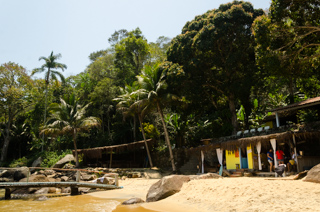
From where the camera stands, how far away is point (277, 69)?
14.5 meters

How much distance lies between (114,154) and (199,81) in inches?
472

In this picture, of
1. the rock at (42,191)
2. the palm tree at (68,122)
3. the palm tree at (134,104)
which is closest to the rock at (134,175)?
the palm tree at (134,104)

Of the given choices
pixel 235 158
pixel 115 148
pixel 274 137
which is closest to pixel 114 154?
pixel 115 148

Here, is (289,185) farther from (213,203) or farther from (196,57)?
(196,57)

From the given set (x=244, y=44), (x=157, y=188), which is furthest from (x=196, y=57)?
(x=157, y=188)

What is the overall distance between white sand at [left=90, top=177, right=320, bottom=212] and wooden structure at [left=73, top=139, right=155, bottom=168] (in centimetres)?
1352

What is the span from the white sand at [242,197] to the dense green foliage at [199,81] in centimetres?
778

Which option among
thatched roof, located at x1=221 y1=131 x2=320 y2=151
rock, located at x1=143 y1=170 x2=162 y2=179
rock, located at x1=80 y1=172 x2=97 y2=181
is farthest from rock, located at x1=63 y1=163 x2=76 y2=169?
thatched roof, located at x1=221 y1=131 x2=320 y2=151

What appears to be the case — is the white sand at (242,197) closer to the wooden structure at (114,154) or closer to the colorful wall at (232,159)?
the colorful wall at (232,159)

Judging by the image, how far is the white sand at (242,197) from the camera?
22.5 feet

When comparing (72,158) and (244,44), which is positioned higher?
(244,44)

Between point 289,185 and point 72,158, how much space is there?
21307 millimetres

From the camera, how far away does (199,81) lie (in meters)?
21.9

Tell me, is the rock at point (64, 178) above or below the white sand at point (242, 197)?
below
